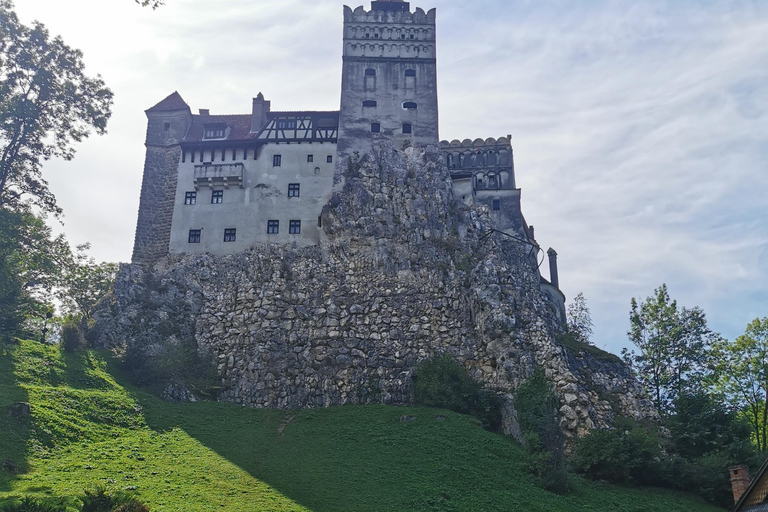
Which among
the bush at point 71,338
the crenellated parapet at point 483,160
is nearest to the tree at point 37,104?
the bush at point 71,338

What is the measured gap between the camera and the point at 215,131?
59.9m

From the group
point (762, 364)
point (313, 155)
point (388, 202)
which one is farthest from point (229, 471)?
point (762, 364)

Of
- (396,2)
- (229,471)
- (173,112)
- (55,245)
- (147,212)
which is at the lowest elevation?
(229,471)

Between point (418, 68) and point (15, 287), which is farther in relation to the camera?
point (418, 68)

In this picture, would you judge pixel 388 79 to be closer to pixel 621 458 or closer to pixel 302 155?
pixel 302 155

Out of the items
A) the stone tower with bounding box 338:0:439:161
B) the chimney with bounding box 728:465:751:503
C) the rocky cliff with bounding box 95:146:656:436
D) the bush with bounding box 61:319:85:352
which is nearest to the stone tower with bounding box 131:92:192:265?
the rocky cliff with bounding box 95:146:656:436

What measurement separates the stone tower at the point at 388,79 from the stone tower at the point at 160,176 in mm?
14612

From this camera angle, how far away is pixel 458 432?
39.3 meters

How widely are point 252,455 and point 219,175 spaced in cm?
2814

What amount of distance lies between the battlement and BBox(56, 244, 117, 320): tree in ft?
102

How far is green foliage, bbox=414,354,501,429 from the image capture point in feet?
142

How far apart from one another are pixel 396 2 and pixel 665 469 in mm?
47748

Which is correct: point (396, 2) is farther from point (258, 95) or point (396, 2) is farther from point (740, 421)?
point (740, 421)

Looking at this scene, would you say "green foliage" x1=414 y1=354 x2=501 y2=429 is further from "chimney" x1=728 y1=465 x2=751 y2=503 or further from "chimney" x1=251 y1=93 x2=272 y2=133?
"chimney" x1=251 y1=93 x2=272 y2=133
